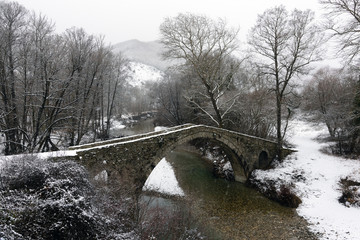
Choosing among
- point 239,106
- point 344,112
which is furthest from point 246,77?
point 344,112

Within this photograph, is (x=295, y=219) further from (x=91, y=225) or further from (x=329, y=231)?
(x=91, y=225)

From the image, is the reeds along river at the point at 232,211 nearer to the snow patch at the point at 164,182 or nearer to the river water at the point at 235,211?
the river water at the point at 235,211

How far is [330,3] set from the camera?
1008 centimetres

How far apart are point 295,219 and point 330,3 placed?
10743mm

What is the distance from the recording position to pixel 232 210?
11.0 meters

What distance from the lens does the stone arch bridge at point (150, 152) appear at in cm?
775

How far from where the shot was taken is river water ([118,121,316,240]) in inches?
352

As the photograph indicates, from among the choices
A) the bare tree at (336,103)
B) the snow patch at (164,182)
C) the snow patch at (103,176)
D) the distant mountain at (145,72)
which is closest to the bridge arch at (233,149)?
the snow patch at (164,182)

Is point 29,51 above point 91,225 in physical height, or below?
above

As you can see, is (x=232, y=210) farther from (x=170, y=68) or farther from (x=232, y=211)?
(x=170, y=68)

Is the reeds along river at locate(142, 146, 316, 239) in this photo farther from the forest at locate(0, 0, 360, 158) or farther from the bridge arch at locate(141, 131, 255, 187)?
the forest at locate(0, 0, 360, 158)

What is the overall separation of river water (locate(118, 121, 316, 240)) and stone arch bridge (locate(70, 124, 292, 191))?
158 centimetres

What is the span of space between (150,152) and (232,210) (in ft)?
18.0

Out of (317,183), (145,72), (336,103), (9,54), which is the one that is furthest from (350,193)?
(145,72)
